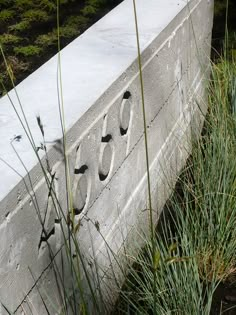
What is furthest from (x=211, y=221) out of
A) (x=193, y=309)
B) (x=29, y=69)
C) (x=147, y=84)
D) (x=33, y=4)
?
(x=33, y=4)

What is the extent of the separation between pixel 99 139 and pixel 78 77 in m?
0.24

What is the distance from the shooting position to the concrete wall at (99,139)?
180cm

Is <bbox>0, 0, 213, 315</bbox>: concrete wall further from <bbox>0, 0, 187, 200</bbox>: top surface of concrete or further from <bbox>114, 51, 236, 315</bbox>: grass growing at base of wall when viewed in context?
<bbox>114, 51, 236, 315</bbox>: grass growing at base of wall

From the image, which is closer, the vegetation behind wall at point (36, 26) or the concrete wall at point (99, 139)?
the concrete wall at point (99, 139)

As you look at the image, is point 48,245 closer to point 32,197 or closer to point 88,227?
point 32,197

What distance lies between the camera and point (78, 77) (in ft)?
7.84

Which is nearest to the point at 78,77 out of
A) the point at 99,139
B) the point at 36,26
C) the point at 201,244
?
the point at 99,139

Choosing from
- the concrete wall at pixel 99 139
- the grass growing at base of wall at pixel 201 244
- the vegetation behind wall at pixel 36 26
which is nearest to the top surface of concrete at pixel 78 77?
the concrete wall at pixel 99 139

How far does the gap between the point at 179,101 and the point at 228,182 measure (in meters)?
0.79

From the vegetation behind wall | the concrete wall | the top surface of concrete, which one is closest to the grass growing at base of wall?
the concrete wall

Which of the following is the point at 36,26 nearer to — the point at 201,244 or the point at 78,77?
the point at 78,77

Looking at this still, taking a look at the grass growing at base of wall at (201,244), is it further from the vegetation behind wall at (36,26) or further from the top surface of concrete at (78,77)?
the vegetation behind wall at (36,26)

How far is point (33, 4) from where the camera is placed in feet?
17.3

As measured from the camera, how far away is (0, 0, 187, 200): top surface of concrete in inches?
75.3
